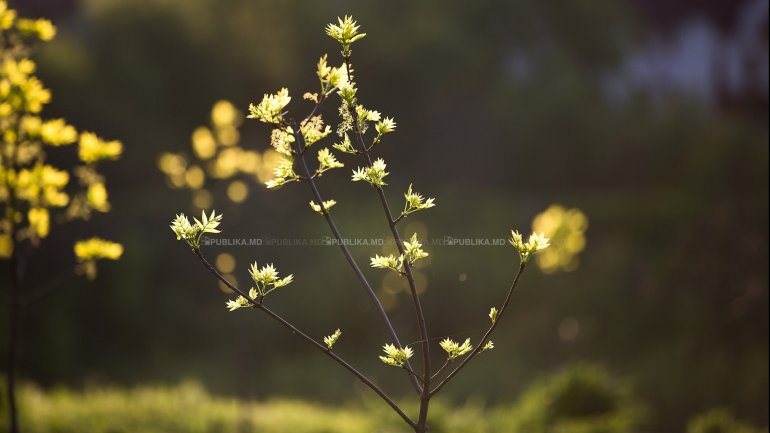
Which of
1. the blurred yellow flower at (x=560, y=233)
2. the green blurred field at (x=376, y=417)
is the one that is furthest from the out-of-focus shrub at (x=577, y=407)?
the blurred yellow flower at (x=560, y=233)

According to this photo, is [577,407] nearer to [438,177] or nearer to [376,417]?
[376,417]

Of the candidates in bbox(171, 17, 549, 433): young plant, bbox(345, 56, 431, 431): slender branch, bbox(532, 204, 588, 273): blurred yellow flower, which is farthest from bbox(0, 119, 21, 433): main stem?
bbox(532, 204, 588, 273): blurred yellow flower

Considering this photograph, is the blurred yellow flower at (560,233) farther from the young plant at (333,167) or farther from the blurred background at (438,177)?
the young plant at (333,167)

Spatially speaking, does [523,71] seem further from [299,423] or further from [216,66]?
[299,423]

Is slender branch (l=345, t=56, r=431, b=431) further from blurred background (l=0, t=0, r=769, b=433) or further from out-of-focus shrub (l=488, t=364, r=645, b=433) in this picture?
blurred background (l=0, t=0, r=769, b=433)

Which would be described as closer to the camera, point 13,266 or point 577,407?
point 13,266

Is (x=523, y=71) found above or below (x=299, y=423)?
above

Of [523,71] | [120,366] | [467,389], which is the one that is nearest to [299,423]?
[467,389]

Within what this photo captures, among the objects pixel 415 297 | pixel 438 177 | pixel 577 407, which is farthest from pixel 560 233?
pixel 415 297

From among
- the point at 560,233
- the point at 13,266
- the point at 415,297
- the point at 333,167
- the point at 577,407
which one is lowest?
the point at 415,297
